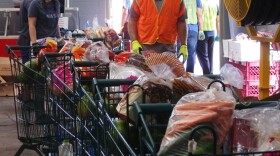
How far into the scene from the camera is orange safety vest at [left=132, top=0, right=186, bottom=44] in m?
5.41

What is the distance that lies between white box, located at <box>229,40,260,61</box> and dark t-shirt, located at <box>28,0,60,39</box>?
2035 millimetres

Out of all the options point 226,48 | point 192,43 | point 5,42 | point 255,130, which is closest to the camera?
point 255,130

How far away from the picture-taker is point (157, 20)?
5434 millimetres

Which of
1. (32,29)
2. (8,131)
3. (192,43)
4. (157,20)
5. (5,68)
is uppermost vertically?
(157,20)

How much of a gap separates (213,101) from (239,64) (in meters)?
5.15

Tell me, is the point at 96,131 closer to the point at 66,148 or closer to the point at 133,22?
the point at 66,148

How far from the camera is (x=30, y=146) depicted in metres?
4.33

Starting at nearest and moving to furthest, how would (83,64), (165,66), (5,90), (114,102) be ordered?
(114,102) < (165,66) < (83,64) < (5,90)

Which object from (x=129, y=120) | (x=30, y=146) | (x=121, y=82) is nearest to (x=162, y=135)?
(x=129, y=120)

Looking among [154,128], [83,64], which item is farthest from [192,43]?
Result: [154,128]

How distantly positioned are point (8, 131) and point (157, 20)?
2.52 m

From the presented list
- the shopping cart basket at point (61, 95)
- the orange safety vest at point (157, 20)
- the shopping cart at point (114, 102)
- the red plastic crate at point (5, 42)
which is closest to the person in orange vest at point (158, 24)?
the orange safety vest at point (157, 20)

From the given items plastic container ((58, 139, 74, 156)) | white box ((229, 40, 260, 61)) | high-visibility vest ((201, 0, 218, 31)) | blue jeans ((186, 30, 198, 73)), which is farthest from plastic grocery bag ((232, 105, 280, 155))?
high-visibility vest ((201, 0, 218, 31))

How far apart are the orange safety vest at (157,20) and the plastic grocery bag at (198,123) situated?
3850 millimetres
